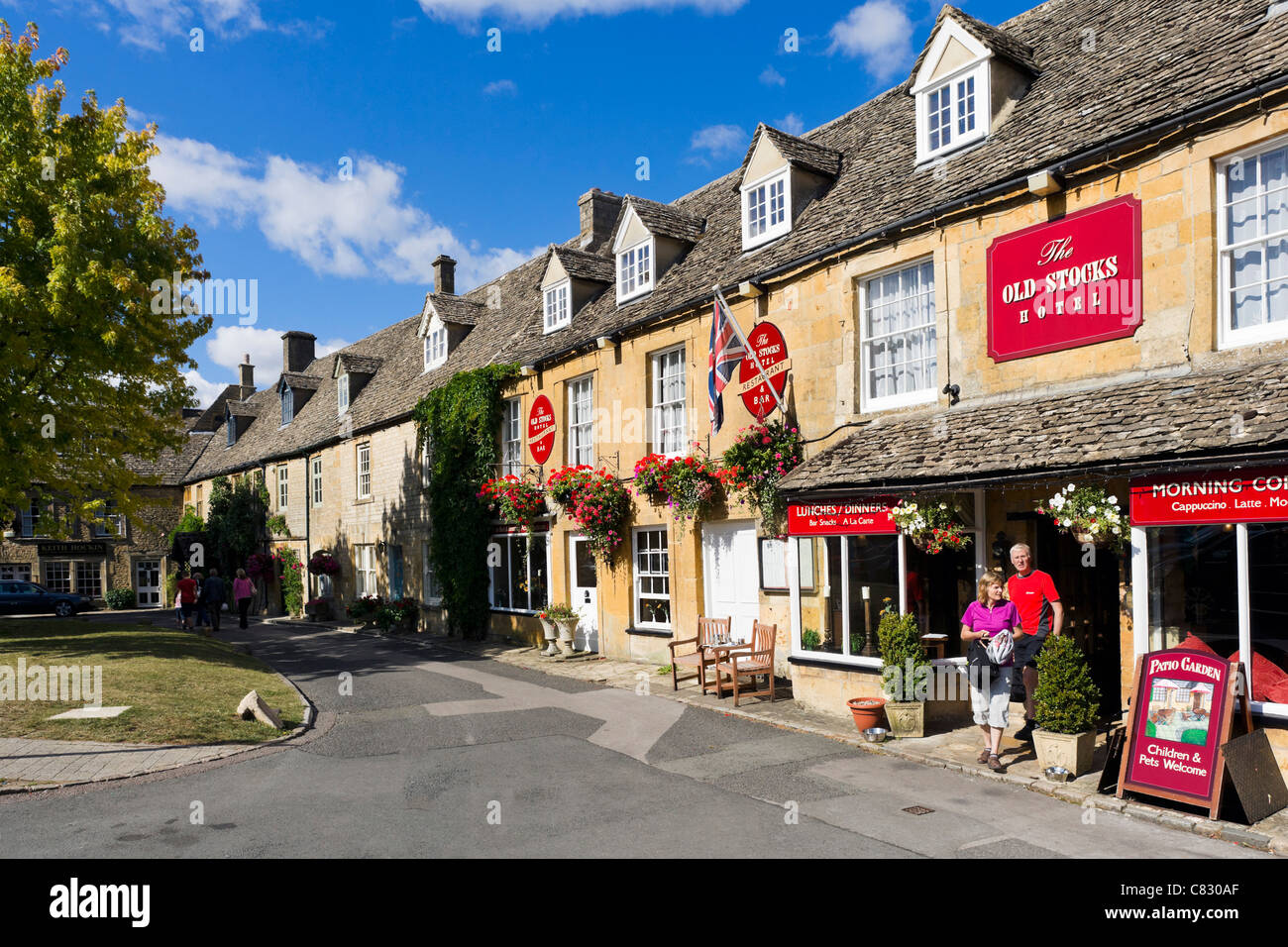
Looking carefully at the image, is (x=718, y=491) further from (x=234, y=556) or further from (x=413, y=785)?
(x=234, y=556)

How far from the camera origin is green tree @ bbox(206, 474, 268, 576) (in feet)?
121

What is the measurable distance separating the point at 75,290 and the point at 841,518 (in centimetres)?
1514

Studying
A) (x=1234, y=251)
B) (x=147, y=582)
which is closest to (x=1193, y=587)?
(x=1234, y=251)

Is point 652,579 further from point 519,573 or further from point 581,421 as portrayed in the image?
point 519,573

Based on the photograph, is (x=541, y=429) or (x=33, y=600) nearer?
(x=541, y=429)

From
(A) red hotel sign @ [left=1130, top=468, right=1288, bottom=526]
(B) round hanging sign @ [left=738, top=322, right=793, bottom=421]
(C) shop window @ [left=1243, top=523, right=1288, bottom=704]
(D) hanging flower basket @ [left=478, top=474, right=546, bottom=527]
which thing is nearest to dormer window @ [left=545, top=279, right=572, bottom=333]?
(D) hanging flower basket @ [left=478, top=474, right=546, bottom=527]

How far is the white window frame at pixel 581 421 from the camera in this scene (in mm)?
19156

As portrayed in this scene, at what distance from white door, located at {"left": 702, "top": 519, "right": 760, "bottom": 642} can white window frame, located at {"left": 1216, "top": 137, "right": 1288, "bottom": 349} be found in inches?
299

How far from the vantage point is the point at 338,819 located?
24.9ft

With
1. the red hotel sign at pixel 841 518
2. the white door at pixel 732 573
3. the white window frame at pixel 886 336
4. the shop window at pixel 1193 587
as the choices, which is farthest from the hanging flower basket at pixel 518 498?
the shop window at pixel 1193 587

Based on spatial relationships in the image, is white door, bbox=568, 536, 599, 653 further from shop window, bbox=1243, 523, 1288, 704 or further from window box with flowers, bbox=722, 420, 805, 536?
shop window, bbox=1243, 523, 1288, 704

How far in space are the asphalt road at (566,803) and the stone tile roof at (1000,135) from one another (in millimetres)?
7302

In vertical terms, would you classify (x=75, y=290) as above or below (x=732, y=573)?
above

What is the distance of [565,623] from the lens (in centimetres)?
1877
